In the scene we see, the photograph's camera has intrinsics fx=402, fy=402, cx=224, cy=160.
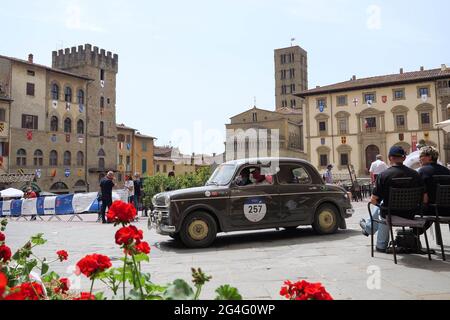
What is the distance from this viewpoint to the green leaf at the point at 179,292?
1970mm

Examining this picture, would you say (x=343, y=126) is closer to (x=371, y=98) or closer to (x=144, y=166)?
(x=371, y=98)

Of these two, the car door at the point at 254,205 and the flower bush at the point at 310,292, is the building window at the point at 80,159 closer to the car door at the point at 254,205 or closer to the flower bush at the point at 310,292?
the car door at the point at 254,205

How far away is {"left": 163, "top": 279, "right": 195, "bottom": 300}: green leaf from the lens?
197cm

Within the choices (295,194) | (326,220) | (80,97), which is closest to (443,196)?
(295,194)

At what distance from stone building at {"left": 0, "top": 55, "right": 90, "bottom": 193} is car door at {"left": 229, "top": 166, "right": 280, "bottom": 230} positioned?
42.7m

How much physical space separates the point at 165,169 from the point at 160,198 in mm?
70019

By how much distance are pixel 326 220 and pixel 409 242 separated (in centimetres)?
291

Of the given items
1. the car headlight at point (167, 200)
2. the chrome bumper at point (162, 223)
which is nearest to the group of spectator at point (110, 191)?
the chrome bumper at point (162, 223)

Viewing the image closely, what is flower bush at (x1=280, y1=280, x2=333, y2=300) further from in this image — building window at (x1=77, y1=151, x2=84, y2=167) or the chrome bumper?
building window at (x1=77, y1=151, x2=84, y2=167)

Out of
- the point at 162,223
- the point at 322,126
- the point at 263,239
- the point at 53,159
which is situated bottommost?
the point at 263,239

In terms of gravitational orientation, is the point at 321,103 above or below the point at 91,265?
above

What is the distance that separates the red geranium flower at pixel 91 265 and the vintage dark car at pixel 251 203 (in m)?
5.63

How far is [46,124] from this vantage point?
4991cm

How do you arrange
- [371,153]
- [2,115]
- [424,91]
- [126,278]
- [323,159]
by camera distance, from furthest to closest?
[323,159], [371,153], [424,91], [2,115], [126,278]
